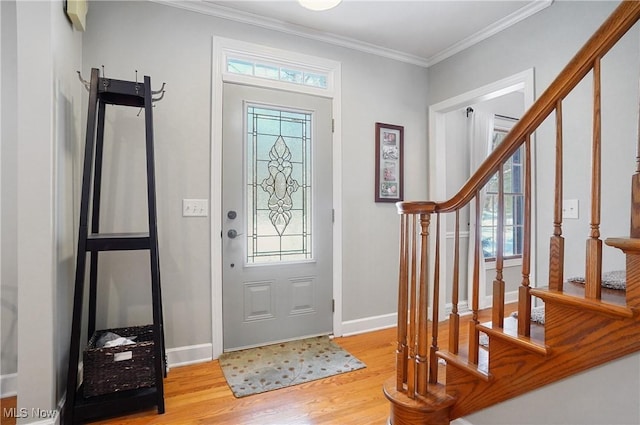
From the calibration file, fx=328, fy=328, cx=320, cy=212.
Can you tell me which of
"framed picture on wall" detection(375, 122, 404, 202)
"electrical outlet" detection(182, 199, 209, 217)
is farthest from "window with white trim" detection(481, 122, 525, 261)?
"electrical outlet" detection(182, 199, 209, 217)

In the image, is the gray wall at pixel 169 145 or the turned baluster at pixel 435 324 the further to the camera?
the gray wall at pixel 169 145

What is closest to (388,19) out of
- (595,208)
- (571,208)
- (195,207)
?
(571,208)

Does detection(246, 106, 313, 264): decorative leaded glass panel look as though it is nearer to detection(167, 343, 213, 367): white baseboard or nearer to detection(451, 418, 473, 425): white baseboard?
detection(167, 343, 213, 367): white baseboard

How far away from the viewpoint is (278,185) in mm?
2729

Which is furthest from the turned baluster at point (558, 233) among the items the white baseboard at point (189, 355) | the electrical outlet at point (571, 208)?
the white baseboard at point (189, 355)

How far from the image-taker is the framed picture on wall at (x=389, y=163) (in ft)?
10.4

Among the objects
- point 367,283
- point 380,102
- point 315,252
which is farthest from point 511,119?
point 315,252

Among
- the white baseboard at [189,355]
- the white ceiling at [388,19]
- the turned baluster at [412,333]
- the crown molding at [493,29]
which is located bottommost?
the white baseboard at [189,355]

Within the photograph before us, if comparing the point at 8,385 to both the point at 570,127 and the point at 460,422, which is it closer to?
the point at 460,422

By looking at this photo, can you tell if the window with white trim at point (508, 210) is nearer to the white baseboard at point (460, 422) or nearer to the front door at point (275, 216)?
the front door at point (275, 216)

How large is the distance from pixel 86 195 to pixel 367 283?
2.31m

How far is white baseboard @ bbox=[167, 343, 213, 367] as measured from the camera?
2.38 m

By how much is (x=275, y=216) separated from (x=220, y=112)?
3.01 feet

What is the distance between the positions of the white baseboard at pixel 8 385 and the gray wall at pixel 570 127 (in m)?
2.62
